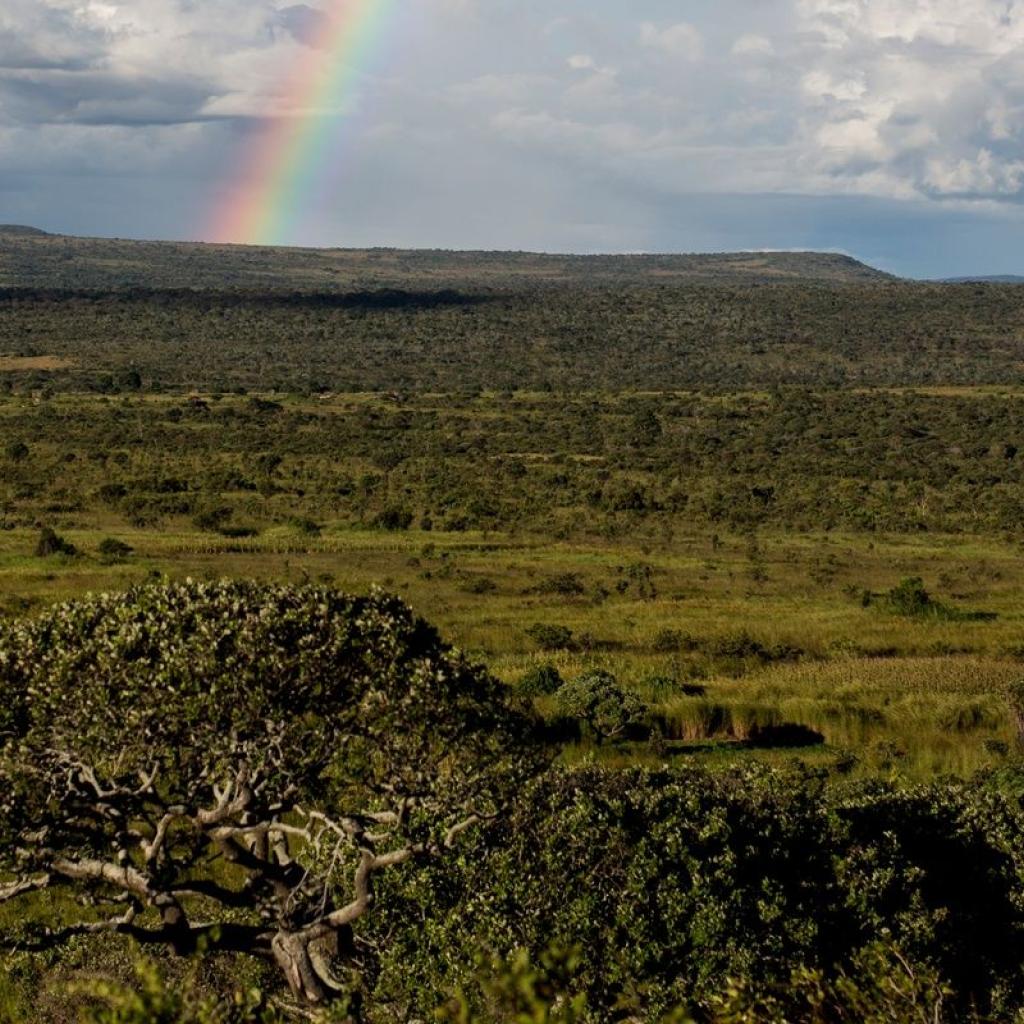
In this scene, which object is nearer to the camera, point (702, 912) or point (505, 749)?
point (702, 912)

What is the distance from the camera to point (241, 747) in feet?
47.2

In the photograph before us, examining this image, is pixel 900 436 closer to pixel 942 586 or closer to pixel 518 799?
pixel 942 586

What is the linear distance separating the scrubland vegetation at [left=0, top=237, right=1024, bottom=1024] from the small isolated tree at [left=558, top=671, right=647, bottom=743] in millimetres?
92

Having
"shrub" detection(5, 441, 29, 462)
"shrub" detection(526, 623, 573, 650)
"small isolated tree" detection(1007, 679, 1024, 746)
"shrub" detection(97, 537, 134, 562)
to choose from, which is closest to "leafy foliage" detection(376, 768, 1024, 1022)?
"small isolated tree" detection(1007, 679, 1024, 746)

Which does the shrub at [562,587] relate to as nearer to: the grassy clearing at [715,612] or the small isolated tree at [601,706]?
the grassy clearing at [715,612]

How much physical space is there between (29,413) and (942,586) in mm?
80753

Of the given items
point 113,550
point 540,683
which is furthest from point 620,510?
point 540,683

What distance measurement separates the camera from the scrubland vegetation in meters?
14.2

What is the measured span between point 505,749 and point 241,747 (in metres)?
3.01

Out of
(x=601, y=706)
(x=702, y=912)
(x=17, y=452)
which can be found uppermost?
(x=702, y=912)

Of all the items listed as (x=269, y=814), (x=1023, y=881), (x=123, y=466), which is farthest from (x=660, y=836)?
(x=123, y=466)

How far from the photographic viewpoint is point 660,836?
1530 centimetres

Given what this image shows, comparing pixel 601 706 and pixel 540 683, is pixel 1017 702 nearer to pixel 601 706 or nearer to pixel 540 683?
pixel 601 706

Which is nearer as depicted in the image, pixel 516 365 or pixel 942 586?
pixel 942 586
